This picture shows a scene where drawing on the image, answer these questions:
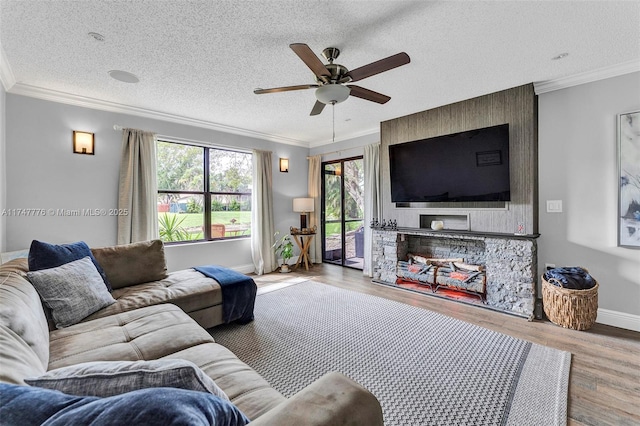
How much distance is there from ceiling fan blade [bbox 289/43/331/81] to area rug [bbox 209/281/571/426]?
223 cm

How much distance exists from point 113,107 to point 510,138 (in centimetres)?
489

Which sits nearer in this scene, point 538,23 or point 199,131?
point 538,23

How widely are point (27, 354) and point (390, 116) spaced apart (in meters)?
4.31

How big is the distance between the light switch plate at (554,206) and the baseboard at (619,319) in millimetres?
1060

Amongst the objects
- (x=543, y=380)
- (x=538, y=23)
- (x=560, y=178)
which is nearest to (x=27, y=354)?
(x=543, y=380)

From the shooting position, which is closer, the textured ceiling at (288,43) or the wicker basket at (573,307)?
the textured ceiling at (288,43)

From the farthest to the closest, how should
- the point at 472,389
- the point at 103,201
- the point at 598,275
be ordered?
the point at 103,201, the point at 598,275, the point at 472,389

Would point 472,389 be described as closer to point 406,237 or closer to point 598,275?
point 598,275

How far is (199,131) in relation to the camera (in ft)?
14.5

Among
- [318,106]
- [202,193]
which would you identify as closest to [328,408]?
[318,106]

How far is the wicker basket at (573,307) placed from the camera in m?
2.61

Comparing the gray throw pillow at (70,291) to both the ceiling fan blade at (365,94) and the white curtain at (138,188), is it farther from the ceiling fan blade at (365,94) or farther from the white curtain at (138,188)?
the ceiling fan blade at (365,94)

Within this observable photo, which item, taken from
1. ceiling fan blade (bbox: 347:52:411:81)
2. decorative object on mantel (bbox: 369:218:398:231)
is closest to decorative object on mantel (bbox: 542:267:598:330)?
decorative object on mantel (bbox: 369:218:398:231)

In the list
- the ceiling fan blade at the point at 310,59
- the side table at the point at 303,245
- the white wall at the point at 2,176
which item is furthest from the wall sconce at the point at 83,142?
the side table at the point at 303,245
